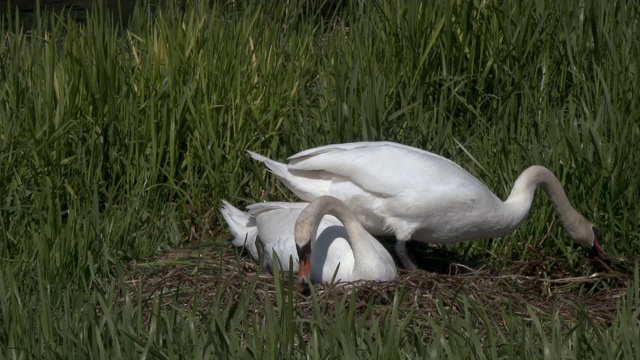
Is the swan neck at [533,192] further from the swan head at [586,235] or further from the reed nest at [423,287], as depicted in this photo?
the reed nest at [423,287]

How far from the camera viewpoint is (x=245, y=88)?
6.23 meters

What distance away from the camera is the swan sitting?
5152 mm

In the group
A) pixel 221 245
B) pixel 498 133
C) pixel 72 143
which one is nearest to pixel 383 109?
pixel 498 133

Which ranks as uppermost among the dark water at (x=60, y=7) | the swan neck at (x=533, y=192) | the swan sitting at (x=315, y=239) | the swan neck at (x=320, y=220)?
the swan neck at (x=533, y=192)

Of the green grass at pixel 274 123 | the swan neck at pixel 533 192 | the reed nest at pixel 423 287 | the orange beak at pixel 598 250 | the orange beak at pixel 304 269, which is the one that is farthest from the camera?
the orange beak at pixel 598 250

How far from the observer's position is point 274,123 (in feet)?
20.5

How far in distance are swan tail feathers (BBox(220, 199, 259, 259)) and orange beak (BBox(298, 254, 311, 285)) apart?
520 millimetres

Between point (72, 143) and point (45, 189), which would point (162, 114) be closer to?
point (72, 143)

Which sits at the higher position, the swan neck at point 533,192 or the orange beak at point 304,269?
the swan neck at point 533,192

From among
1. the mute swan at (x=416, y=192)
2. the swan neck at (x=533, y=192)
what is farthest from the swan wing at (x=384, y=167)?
the swan neck at (x=533, y=192)

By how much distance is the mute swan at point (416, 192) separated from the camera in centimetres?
532

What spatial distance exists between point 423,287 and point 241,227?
101 cm

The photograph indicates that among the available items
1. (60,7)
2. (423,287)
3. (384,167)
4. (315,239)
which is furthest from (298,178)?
(60,7)

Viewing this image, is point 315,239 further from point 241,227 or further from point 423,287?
point 423,287
